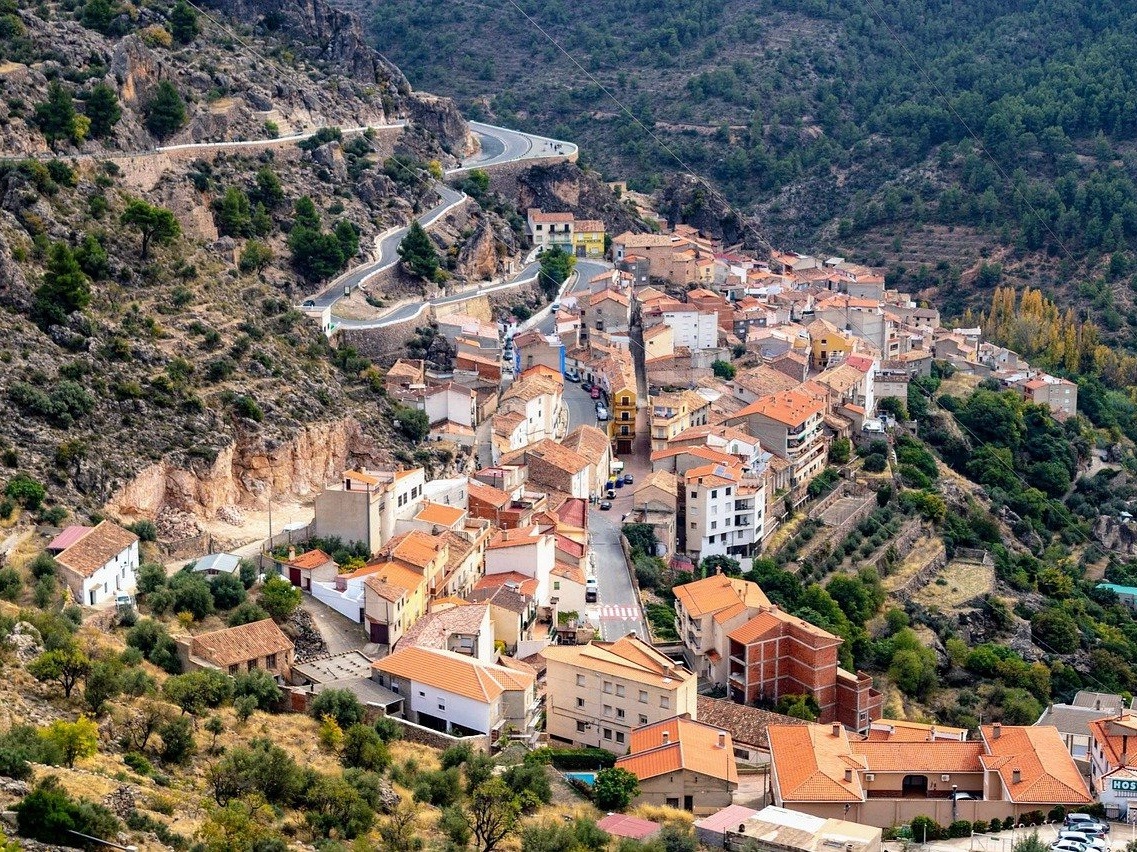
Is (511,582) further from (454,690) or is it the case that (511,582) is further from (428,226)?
(428,226)

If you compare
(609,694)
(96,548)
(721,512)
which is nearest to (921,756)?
(609,694)

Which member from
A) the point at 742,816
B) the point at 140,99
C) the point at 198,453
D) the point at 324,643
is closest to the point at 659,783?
the point at 742,816

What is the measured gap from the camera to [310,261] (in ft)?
185

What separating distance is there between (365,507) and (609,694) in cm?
913

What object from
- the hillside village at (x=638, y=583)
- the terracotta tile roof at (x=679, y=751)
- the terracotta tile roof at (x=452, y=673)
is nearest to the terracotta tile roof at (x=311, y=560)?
the hillside village at (x=638, y=583)

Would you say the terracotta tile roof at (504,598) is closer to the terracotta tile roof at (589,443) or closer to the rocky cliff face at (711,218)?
the terracotta tile roof at (589,443)

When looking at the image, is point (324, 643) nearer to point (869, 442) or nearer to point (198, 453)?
point (198, 453)

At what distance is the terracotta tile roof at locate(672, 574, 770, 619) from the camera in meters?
42.4

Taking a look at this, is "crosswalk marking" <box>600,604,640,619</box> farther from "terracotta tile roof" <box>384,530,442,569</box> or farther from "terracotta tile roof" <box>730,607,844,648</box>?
"terracotta tile roof" <box>384,530,442,569</box>

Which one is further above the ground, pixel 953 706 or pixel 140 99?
pixel 140 99

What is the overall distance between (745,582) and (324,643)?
12066mm

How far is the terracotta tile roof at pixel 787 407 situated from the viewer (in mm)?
54791

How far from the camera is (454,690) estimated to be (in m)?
34.9

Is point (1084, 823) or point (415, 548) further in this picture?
point (415, 548)
